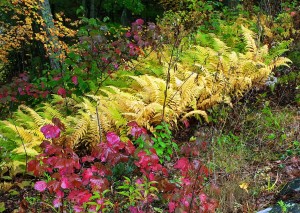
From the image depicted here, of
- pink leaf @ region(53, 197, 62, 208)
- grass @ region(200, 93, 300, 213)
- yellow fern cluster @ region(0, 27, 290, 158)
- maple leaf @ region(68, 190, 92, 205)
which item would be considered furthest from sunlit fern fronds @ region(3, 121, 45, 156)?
grass @ region(200, 93, 300, 213)

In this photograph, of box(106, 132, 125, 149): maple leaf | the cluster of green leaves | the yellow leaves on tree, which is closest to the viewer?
box(106, 132, 125, 149): maple leaf

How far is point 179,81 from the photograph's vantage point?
16.1 feet

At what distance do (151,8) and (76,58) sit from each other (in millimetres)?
9771

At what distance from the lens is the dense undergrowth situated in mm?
2699

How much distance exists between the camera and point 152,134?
4520 millimetres

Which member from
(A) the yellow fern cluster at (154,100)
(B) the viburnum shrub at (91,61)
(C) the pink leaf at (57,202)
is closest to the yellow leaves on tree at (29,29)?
(B) the viburnum shrub at (91,61)

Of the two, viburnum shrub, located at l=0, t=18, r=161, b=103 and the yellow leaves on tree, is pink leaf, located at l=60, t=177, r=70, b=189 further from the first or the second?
the yellow leaves on tree

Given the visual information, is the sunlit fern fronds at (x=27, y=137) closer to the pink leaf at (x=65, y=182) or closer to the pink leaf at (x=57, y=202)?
the pink leaf at (x=57, y=202)

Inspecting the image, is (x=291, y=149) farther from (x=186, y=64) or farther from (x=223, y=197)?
(x=186, y=64)

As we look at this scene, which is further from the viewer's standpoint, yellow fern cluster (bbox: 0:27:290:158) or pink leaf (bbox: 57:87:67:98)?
pink leaf (bbox: 57:87:67:98)

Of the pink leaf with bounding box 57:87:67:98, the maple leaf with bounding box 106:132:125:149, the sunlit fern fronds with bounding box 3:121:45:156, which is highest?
the maple leaf with bounding box 106:132:125:149

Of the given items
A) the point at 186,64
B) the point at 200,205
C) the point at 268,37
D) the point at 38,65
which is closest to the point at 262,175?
the point at 200,205

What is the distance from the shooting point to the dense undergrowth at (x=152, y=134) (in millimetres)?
2699

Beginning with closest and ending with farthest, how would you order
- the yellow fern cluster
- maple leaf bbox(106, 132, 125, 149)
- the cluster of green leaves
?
1. maple leaf bbox(106, 132, 125, 149)
2. the cluster of green leaves
3. the yellow fern cluster
